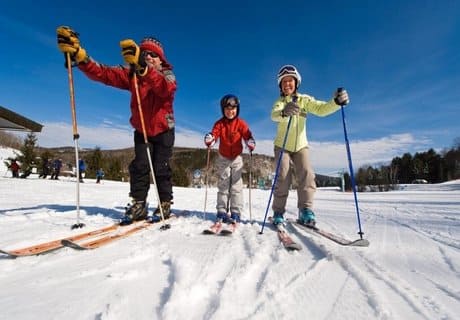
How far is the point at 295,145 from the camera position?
13.4 ft

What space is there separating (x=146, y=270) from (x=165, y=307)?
612 mm

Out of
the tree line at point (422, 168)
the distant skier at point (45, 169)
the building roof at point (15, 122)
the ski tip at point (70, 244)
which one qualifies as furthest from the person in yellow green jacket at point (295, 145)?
the tree line at point (422, 168)

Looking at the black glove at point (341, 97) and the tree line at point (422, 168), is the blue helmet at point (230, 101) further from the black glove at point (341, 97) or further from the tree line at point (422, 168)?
the tree line at point (422, 168)

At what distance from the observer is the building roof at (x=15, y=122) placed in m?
15.7

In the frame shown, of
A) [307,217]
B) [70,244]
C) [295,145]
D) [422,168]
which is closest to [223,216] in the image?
[307,217]

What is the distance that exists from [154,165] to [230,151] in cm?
125

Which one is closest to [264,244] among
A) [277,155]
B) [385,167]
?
[277,155]

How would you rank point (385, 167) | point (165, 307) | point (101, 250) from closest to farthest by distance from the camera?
point (165, 307) < point (101, 250) < point (385, 167)

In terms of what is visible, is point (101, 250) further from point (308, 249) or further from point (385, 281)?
point (385, 281)

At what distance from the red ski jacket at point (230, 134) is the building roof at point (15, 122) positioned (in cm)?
1668

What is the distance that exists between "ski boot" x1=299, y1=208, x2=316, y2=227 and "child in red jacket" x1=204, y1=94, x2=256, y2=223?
0.96 metres

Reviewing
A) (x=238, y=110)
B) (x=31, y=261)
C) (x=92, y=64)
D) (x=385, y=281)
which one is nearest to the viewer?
(x=385, y=281)

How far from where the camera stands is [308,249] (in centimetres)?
245

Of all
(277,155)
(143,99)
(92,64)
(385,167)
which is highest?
(385,167)
